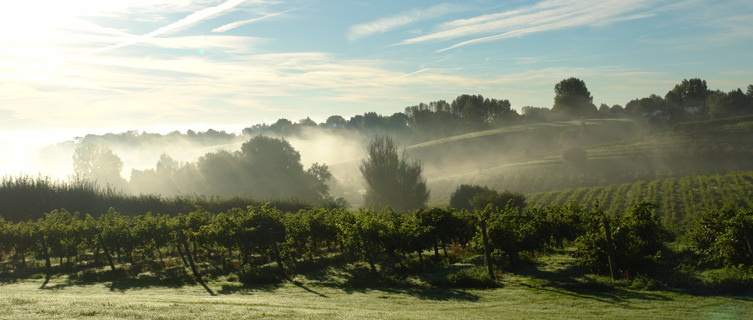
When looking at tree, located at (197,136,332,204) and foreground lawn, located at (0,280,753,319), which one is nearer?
foreground lawn, located at (0,280,753,319)

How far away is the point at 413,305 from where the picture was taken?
17656 mm

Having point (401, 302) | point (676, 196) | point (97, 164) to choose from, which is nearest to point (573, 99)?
point (676, 196)

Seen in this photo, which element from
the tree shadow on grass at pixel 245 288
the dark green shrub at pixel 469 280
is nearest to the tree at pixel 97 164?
the tree shadow on grass at pixel 245 288

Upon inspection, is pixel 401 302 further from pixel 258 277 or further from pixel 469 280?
pixel 258 277

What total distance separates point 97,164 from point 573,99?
6783 inches

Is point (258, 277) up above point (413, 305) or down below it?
below

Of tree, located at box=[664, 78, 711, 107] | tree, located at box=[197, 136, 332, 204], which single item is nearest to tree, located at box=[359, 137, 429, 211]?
tree, located at box=[197, 136, 332, 204]

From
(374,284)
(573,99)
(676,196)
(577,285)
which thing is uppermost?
(573,99)

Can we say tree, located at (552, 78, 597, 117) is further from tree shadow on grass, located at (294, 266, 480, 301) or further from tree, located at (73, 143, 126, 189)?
tree shadow on grass, located at (294, 266, 480, 301)

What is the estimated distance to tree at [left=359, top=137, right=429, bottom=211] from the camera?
72.2 meters

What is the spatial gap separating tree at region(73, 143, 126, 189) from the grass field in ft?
386

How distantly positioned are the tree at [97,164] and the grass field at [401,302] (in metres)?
118

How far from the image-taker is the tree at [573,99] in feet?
582

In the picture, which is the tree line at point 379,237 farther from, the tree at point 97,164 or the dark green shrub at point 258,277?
the tree at point 97,164
